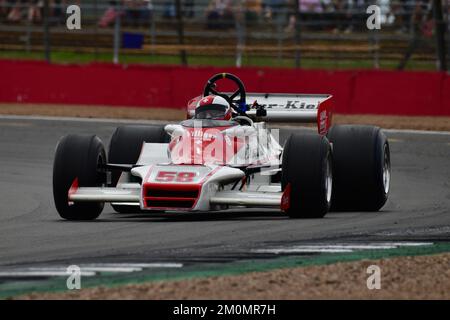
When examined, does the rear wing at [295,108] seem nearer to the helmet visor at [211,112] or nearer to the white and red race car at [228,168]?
the white and red race car at [228,168]

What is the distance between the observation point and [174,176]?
37.8ft

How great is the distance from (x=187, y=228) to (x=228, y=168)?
0.99 meters

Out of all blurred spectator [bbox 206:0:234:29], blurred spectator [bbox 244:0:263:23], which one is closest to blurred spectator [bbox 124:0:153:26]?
blurred spectator [bbox 206:0:234:29]

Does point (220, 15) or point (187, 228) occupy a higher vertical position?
point (220, 15)

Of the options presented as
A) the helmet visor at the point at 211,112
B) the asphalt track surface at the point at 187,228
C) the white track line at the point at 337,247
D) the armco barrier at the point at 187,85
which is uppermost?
the helmet visor at the point at 211,112

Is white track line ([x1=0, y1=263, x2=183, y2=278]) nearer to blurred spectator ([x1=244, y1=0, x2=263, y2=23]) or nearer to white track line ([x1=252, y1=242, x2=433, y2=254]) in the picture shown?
white track line ([x1=252, y1=242, x2=433, y2=254])

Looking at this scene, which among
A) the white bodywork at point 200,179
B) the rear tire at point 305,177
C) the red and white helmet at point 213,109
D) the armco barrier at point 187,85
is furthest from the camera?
the armco barrier at point 187,85

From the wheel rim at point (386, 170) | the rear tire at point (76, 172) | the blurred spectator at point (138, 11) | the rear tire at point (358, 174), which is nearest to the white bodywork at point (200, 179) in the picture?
the rear tire at point (76, 172)

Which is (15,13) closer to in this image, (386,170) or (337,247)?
(386,170)

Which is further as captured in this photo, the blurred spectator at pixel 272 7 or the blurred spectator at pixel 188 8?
the blurred spectator at pixel 188 8

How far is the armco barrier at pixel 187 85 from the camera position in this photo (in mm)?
25125

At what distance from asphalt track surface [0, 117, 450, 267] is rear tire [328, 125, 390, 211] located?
0.20 meters

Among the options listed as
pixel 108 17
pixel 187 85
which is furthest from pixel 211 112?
pixel 108 17
